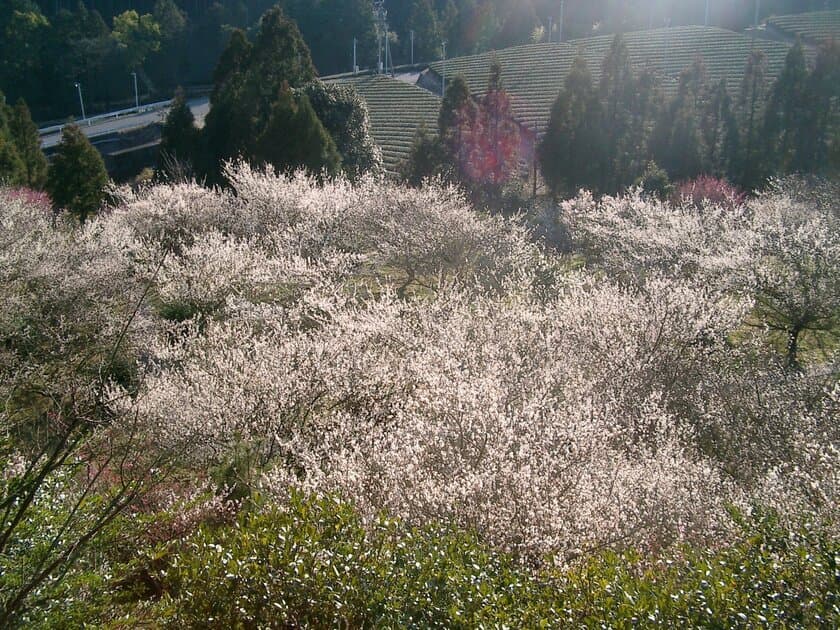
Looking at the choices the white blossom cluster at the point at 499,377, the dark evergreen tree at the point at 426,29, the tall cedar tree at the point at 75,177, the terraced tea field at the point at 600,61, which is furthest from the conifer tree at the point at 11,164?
the dark evergreen tree at the point at 426,29

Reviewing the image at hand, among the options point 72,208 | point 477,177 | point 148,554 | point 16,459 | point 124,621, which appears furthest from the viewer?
point 477,177

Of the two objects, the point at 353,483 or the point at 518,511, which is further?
the point at 353,483

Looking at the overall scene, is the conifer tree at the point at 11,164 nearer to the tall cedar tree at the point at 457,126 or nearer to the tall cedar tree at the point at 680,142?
the tall cedar tree at the point at 457,126

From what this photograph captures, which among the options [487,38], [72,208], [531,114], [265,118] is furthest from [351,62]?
[72,208]

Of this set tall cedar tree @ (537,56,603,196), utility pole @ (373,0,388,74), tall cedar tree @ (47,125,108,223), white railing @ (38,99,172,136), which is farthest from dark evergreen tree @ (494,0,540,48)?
tall cedar tree @ (47,125,108,223)

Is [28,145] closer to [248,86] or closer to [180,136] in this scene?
[180,136]

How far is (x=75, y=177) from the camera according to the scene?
1939 centimetres

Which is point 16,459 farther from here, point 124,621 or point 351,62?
point 351,62

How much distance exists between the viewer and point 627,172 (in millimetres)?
23219

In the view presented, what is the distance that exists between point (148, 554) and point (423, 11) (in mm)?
63597

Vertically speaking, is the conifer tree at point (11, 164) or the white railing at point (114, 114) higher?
the white railing at point (114, 114)

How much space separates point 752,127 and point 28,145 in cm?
2692

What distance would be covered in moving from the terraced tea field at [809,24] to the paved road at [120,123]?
3961cm

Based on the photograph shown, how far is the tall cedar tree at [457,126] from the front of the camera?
2253 cm
